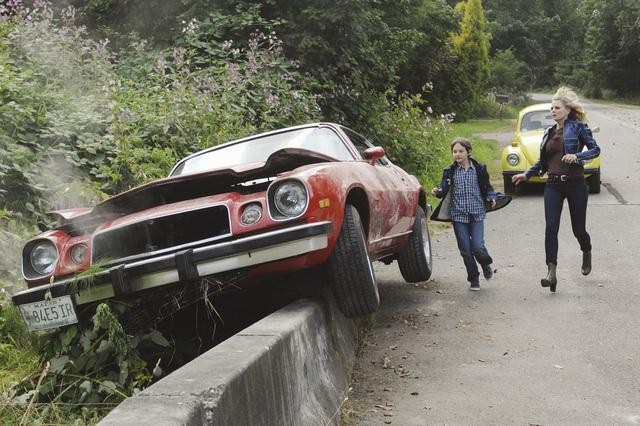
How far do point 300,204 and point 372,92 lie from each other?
1074cm

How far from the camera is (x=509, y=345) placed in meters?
5.69

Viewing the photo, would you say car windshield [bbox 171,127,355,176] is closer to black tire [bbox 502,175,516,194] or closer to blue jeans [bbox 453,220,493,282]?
blue jeans [bbox 453,220,493,282]

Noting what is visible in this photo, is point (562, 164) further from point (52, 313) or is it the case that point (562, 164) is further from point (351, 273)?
point (52, 313)

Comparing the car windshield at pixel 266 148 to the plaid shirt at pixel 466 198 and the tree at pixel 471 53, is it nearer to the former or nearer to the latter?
the plaid shirt at pixel 466 198

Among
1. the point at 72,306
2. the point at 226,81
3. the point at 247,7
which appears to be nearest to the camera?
the point at 72,306

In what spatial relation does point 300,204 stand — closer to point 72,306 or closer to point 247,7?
point 72,306

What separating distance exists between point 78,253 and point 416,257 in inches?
136

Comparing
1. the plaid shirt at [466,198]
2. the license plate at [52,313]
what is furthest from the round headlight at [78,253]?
the plaid shirt at [466,198]

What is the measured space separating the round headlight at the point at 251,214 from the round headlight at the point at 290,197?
107 mm

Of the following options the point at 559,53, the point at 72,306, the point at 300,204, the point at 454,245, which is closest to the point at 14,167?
the point at 72,306

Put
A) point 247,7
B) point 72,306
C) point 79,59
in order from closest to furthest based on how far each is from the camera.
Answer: point 72,306 → point 79,59 → point 247,7

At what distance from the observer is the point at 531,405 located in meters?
4.49

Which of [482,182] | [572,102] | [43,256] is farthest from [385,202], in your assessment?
[43,256]

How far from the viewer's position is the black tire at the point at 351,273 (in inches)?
189
